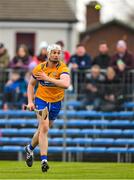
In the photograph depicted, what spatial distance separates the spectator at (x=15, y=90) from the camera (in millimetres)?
25906

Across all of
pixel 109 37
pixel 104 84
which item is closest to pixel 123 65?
pixel 104 84

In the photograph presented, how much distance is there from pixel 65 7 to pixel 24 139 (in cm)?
1851

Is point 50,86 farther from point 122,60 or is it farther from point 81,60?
point 81,60

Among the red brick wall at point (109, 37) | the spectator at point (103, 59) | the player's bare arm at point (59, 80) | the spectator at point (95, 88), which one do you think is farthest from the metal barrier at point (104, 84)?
the red brick wall at point (109, 37)

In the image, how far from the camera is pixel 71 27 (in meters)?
42.4

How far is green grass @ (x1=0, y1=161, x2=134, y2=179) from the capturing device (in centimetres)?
1725

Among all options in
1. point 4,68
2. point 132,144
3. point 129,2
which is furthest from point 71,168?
point 129,2

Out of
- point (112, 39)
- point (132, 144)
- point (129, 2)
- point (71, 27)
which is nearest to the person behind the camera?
point (132, 144)

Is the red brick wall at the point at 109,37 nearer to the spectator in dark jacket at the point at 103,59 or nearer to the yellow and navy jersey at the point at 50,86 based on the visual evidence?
the spectator in dark jacket at the point at 103,59

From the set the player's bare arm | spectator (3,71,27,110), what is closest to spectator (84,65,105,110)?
spectator (3,71,27,110)

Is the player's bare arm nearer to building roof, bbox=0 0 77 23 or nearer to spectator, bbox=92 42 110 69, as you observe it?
spectator, bbox=92 42 110 69

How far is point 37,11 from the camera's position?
1716 inches

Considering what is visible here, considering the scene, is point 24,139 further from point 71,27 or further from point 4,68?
point 71,27

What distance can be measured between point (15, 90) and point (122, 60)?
286 cm
